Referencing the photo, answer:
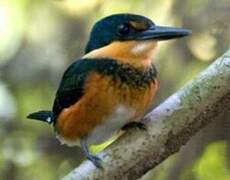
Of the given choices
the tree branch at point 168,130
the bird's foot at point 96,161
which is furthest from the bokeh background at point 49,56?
the bird's foot at point 96,161

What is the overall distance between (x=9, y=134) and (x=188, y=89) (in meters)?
1.50

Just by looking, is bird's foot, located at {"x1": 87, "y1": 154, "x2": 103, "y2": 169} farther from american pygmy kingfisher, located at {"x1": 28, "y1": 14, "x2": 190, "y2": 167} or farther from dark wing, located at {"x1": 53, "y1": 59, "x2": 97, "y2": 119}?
dark wing, located at {"x1": 53, "y1": 59, "x2": 97, "y2": 119}

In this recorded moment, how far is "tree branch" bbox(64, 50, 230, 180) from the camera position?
2.17 metres

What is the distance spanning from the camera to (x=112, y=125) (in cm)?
254

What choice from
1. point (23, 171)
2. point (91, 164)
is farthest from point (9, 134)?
point (91, 164)

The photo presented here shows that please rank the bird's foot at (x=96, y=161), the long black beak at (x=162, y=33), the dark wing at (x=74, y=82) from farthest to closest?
1. the dark wing at (x=74, y=82)
2. the long black beak at (x=162, y=33)
3. the bird's foot at (x=96, y=161)

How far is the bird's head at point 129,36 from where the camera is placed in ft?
8.07

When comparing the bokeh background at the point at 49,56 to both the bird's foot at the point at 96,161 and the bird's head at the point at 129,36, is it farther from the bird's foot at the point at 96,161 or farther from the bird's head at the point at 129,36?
the bird's foot at the point at 96,161

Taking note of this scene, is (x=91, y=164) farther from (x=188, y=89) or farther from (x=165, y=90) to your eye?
(x=165, y=90)

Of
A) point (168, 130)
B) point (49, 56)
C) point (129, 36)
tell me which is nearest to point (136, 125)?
point (168, 130)

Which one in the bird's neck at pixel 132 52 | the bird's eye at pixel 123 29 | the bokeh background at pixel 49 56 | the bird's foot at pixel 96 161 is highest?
the bird's eye at pixel 123 29

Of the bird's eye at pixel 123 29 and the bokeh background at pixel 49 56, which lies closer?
the bird's eye at pixel 123 29

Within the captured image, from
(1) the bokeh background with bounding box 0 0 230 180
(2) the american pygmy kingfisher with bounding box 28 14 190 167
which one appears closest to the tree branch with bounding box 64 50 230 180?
(2) the american pygmy kingfisher with bounding box 28 14 190 167

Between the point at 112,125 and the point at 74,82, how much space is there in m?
0.22
